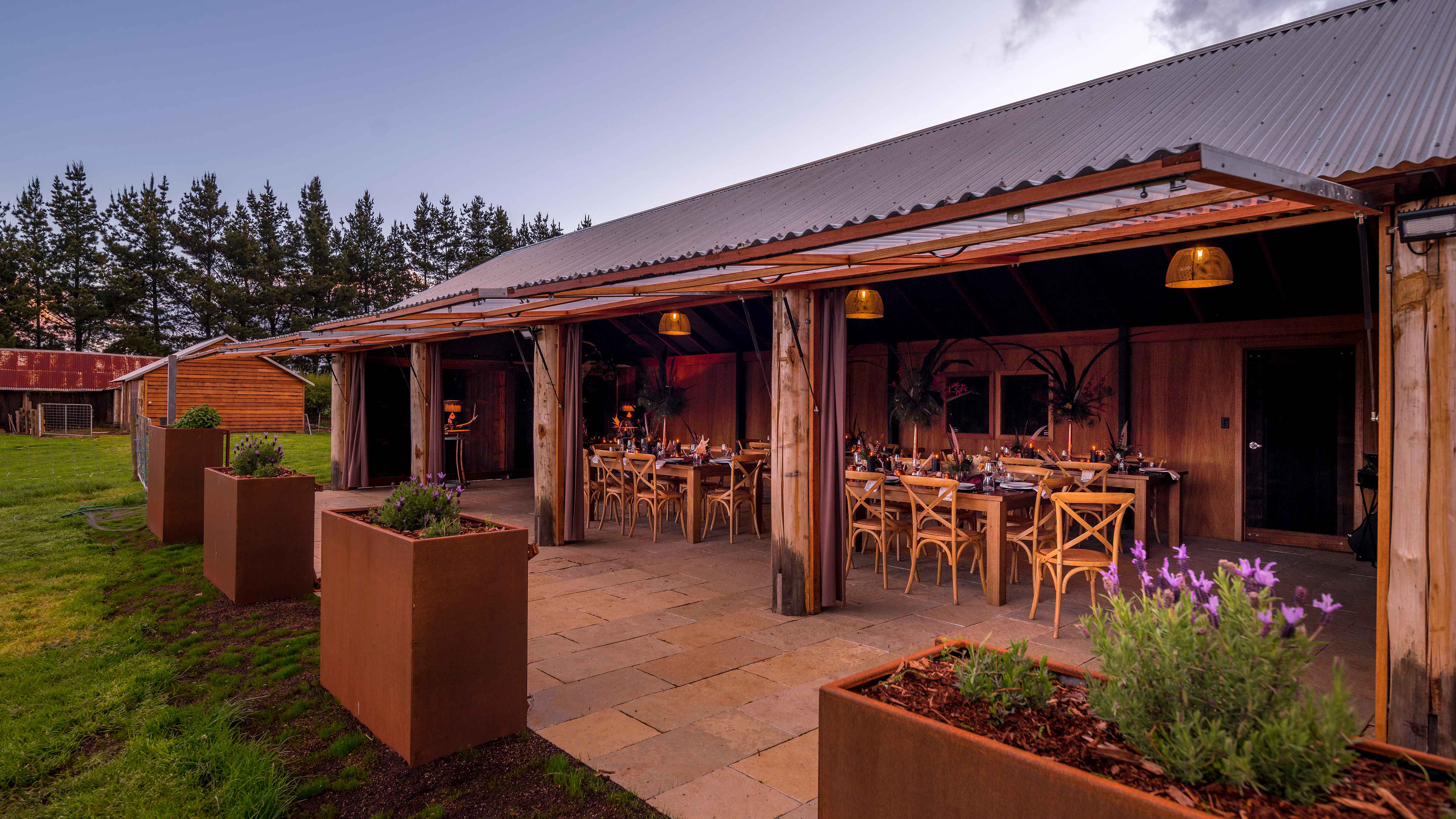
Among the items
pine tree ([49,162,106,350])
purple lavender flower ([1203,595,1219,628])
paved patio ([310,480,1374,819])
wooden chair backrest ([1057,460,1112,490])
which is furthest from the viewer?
pine tree ([49,162,106,350])

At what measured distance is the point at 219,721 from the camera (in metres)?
3.34

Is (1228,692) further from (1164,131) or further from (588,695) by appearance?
(1164,131)

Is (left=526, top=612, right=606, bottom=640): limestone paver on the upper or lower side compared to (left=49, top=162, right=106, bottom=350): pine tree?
lower

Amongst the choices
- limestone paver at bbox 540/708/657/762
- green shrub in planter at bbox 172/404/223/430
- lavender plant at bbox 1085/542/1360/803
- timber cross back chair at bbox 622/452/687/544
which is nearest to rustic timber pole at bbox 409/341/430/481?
green shrub in planter at bbox 172/404/223/430

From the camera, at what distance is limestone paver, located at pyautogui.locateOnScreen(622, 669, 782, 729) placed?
3422mm

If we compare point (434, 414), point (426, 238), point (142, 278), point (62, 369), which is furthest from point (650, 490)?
point (62, 369)

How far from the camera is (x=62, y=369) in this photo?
29172 mm

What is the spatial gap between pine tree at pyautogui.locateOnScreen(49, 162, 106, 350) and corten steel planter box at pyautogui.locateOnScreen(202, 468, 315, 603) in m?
33.1

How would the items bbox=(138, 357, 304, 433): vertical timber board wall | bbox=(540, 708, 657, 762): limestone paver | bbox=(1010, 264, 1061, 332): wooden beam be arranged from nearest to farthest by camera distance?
bbox=(540, 708, 657, 762): limestone paver → bbox=(1010, 264, 1061, 332): wooden beam → bbox=(138, 357, 304, 433): vertical timber board wall

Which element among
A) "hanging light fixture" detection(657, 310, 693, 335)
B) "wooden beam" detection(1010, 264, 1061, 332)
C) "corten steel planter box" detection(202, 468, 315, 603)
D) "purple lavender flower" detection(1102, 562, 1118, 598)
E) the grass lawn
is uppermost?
"wooden beam" detection(1010, 264, 1061, 332)

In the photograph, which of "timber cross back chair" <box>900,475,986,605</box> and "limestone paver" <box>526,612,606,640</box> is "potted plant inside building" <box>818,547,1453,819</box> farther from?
"timber cross back chair" <box>900,475,986,605</box>

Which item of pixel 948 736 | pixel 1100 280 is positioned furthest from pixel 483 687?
pixel 1100 280

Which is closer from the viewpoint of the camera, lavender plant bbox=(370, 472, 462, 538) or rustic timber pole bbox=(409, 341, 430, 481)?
lavender plant bbox=(370, 472, 462, 538)

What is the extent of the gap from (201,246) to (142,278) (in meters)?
2.53
